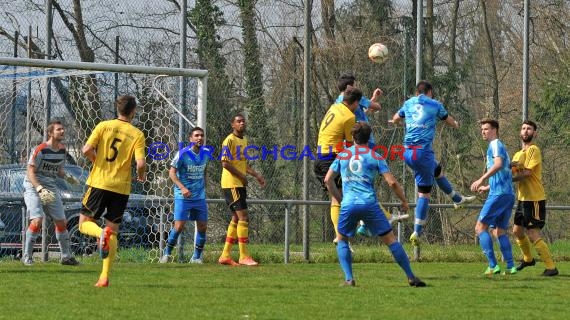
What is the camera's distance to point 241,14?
18328mm

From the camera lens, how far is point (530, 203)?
559 inches

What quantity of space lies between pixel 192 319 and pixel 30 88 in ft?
29.1

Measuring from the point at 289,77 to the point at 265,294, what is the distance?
27.0 ft

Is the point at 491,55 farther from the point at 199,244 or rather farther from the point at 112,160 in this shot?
the point at 112,160

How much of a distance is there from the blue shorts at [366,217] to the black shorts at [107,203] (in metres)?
2.44

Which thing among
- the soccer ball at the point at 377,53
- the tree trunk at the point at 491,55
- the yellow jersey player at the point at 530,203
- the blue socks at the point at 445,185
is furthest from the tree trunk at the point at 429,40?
the yellow jersey player at the point at 530,203

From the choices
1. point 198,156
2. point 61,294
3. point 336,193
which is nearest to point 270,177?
point 198,156

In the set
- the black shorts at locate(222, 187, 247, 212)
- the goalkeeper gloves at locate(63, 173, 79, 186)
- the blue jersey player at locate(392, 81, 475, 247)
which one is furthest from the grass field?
the goalkeeper gloves at locate(63, 173, 79, 186)

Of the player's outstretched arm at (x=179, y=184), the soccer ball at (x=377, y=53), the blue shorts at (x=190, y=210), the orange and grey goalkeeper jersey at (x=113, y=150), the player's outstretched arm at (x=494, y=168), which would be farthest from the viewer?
the blue shorts at (x=190, y=210)

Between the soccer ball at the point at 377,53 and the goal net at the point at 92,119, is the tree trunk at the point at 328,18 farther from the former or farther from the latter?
the soccer ball at the point at 377,53

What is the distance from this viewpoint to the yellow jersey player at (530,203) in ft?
45.9

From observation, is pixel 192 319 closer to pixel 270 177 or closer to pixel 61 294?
pixel 61 294

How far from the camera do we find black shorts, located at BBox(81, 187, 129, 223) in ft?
37.1

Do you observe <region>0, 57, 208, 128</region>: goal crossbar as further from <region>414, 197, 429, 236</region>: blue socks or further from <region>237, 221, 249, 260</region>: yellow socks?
<region>414, 197, 429, 236</region>: blue socks
